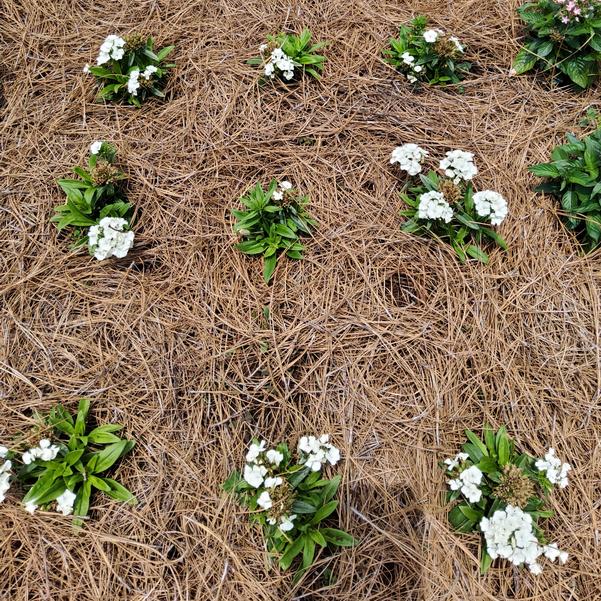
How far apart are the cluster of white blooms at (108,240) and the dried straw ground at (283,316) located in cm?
15

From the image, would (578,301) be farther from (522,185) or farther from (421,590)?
(421,590)

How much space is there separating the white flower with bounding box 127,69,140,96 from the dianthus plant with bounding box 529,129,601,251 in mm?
2634

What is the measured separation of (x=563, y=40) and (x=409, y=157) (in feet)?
5.10

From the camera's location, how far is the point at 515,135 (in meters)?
3.21

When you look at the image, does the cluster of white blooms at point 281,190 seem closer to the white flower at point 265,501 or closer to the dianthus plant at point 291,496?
the dianthus plant at point 291,496

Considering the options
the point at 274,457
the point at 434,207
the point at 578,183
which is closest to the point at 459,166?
the point at 434,207

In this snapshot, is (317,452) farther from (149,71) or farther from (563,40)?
(563,40)

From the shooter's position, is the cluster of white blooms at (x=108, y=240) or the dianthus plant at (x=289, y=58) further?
the dianthus plant at (x=289, y=58)

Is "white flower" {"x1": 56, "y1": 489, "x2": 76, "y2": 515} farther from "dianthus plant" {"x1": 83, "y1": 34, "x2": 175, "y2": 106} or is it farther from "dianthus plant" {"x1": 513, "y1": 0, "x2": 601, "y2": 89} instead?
"dianthus plant" {"x1": 513, "y1": 0, "x2": 601, "y2": 89}

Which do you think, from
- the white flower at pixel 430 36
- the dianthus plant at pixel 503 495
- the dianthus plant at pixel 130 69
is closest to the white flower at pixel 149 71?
the dianthus plant at pixel 130 69

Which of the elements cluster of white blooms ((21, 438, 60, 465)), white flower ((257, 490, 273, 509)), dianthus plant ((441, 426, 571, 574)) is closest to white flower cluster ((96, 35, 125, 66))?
cluster of white blooms ((21, 438, 60, 465))

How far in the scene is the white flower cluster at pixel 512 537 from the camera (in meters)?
2.12

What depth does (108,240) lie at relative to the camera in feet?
8.78

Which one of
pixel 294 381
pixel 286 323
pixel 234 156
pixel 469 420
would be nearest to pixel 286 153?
pixel 234 156
